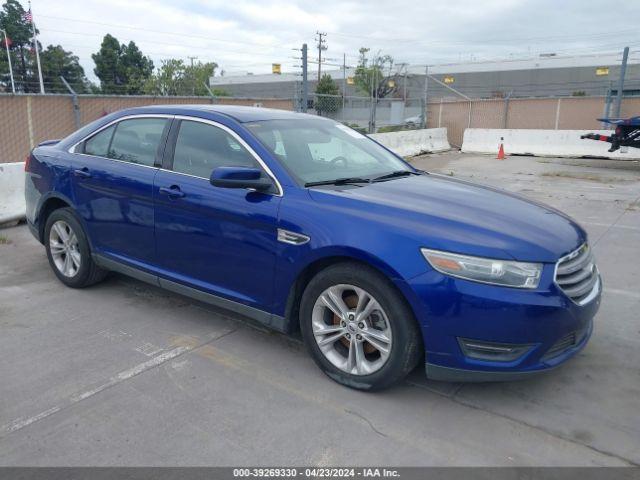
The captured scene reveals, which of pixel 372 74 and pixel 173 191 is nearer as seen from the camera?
pixel 173 191

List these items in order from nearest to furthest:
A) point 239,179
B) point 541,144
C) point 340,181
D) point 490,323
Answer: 1. point 490,323
2. point 239,179
3. point 340,181
4. point 541,144

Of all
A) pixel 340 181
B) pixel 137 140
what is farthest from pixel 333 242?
pixel 137 140

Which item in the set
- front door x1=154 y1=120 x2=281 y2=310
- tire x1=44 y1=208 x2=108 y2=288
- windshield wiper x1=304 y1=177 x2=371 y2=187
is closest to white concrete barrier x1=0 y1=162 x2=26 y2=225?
tire x1=44 y1=208 x2=108 y2=288

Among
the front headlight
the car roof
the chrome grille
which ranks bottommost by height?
the chrome grille

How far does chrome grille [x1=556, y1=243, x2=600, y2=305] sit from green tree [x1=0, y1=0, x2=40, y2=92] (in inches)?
2183

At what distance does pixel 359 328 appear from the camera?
3186mm

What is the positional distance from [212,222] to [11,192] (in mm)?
5002

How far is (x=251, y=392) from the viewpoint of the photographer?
3256mm

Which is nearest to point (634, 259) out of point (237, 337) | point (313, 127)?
point (313, 127)

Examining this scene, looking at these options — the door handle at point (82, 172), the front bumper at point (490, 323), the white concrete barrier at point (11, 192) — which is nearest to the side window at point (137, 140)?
the door handle at point (82, 172)

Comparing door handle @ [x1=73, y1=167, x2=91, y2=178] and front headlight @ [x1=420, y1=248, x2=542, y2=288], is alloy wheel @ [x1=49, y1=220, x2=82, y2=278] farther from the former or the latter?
front headlight @ [x1=420, y1=248, x2=542, y2=288]

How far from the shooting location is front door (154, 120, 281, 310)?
11.5 ft

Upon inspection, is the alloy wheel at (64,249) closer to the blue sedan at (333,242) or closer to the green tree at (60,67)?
the blue sedan at (333,242)

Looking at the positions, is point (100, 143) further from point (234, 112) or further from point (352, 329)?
point (352, 329)
